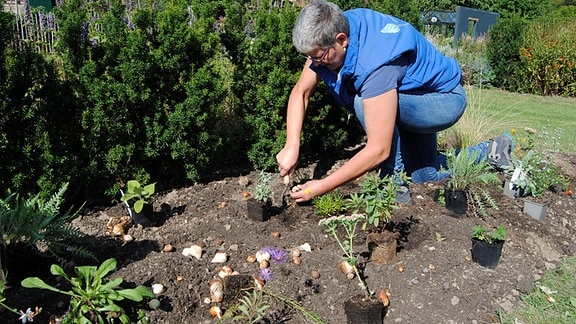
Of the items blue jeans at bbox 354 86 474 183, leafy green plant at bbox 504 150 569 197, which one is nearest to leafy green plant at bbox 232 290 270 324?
blue jeans at bbox 354 86 474 183

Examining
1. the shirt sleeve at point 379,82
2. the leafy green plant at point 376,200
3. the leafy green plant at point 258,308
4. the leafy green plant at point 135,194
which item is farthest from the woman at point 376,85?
the leafy green plant at point 135,194

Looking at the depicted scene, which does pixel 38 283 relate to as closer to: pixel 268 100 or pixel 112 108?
pixel 112 108

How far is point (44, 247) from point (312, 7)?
2.04 metres

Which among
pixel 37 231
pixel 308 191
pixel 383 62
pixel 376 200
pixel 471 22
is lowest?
pixel 471 22

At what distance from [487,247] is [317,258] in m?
0.97

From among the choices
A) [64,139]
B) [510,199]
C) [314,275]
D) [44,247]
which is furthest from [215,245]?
[510,199]

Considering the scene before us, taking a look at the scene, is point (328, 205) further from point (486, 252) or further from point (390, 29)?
point (390, 29)

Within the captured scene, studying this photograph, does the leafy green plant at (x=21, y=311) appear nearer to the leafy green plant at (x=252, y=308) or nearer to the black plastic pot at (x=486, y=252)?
the leafy green plant at (x=252, y=308)

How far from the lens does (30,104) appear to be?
10.4 ft

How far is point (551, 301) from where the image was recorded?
2.84 m

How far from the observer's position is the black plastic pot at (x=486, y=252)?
2982 mm

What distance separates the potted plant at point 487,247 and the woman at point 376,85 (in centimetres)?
71

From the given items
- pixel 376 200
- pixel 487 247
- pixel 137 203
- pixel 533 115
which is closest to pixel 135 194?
pixel 137 203

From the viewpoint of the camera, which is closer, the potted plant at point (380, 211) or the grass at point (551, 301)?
the grass at point (551, 301)
